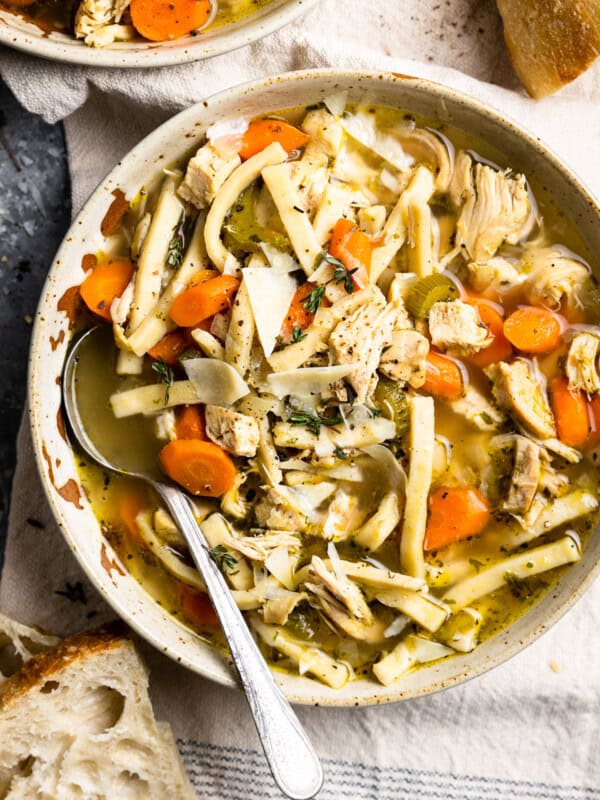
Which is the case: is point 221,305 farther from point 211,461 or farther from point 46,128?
point 46,128

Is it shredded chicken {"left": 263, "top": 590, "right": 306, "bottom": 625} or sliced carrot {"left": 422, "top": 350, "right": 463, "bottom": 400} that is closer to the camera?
shredded chicken {"left": 263, "top": 590, "right": 306, "bottom": 625}

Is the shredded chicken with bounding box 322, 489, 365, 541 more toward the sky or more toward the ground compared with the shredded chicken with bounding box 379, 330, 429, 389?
more toward the ground

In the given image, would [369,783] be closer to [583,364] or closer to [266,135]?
[583,364]

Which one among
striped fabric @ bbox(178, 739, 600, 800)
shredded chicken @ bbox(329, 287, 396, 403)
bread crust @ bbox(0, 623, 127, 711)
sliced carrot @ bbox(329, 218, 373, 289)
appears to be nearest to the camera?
shredded chicken @ bbox(329, 287, 396, 403)

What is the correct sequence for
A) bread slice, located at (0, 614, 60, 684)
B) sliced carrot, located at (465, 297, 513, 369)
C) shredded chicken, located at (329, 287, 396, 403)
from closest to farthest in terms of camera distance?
shredded chicken, located at (329, 287, 396, 403) → sliced carrot, located at (465, 297, 513, 369) → bread slice, located at (0, 614, 60, 684)

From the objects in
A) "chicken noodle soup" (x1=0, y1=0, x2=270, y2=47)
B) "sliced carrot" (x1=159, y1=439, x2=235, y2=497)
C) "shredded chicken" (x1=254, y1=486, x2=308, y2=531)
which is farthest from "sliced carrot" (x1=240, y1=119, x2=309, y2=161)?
"shredded chicken" (x1=254, y1=486, x2=308, y2=531)

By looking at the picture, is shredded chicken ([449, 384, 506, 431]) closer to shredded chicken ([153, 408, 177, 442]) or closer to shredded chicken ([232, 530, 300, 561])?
shredded chicken ([232, 530, 300, 561])

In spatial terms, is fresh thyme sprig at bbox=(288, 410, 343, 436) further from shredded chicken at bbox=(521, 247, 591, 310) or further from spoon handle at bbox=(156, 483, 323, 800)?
shredded chicken at bbox=(521, 247, 591, 310)

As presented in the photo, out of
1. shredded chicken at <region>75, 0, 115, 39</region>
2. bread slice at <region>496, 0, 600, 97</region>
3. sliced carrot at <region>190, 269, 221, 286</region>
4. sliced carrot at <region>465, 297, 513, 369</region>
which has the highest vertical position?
shredded chicken at <region>75, 0, 115, 39</region>
